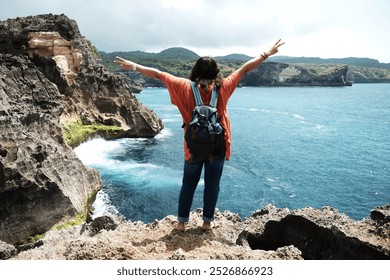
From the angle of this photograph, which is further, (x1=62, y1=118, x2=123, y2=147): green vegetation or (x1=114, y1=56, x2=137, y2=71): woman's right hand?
(x1=62, y1=118, x2=123, y2=147): green vegetation

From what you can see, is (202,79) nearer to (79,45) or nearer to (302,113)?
(79,45)

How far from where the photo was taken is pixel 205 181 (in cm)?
669

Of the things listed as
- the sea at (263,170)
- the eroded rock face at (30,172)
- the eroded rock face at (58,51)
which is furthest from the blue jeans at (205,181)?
the eroded rock face at (58,51)

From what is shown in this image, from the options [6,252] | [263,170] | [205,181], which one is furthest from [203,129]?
[263,170]

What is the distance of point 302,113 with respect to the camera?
91625 mm

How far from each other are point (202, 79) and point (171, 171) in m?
33.6

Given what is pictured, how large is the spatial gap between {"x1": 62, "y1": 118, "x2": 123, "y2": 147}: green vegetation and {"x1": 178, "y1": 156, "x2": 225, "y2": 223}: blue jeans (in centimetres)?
4081

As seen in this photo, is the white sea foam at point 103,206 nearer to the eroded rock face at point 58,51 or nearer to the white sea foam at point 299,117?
the eroded rock face at point 58,51

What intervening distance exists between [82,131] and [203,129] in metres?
46.8

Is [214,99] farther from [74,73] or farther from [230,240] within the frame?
[74,73]

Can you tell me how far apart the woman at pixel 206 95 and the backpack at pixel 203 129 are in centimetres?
13

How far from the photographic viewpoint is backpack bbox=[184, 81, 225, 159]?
5.93 metres

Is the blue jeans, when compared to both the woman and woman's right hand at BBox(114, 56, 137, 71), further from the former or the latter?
woman's right hand at BBox(114, 56, 137, 71)

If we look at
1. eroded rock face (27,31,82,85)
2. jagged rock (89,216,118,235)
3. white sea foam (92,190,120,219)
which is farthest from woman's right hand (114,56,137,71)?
eroded rock face (27,31,82,85)
